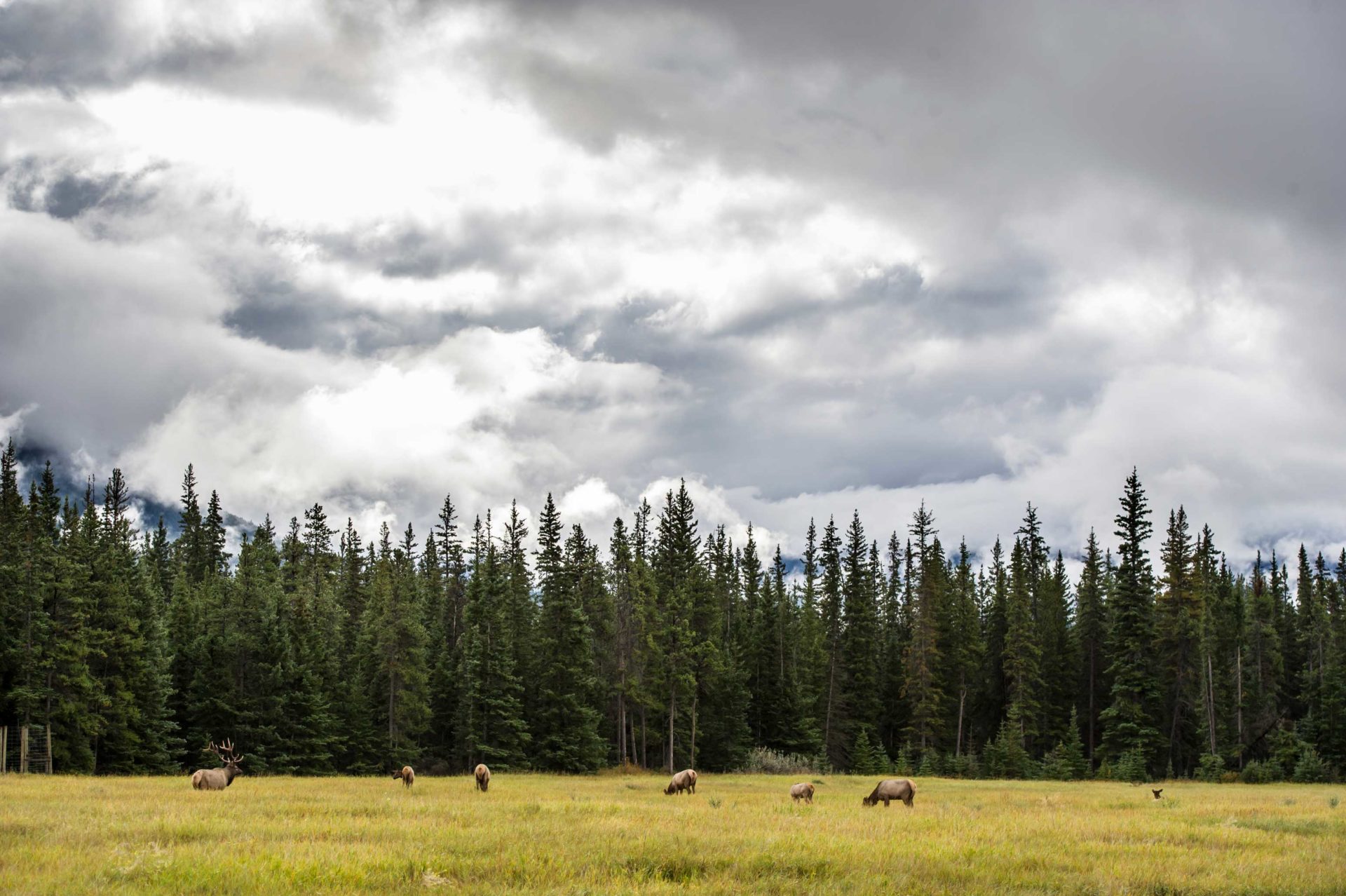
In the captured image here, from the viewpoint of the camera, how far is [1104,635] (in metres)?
77.2

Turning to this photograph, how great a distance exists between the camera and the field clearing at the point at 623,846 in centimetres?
1370

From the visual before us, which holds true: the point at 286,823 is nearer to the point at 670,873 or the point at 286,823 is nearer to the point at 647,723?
the point at 670,873

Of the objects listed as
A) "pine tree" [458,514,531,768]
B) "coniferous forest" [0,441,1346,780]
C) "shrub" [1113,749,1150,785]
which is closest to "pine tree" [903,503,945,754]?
"coniferous forest" [0,441,1346,780]

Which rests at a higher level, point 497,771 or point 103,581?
point 103,581

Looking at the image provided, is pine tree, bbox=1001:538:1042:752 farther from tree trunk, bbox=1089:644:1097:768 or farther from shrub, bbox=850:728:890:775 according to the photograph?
shrub, bbox=850:728:890:775

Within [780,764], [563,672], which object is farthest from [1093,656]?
[563,672]

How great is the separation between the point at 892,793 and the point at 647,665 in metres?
38.3

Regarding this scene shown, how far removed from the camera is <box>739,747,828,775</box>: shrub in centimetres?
6562

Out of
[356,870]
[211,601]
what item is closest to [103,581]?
[211,601]

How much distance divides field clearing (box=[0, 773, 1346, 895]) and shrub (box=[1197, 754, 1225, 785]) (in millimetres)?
37641

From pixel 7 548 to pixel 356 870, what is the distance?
164ft

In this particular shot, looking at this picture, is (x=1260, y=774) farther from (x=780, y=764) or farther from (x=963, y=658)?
(x=780, y=764)

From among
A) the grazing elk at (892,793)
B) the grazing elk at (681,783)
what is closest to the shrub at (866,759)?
the grazing elk at (681,783)

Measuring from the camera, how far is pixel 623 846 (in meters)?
16.6
